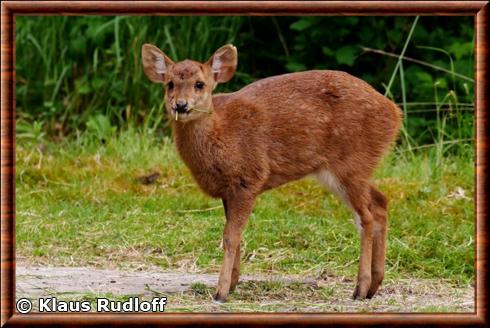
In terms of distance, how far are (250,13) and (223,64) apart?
0.75 m

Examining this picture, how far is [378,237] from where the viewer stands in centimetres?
704

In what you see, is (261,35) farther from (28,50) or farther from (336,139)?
(336,139)

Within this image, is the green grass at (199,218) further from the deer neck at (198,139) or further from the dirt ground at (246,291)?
the deer neck at (198,139)

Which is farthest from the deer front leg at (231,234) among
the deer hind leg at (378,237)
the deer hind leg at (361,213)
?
the deer hind leg at (378,237)

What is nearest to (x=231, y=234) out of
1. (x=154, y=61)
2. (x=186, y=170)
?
(x=154, y=61)

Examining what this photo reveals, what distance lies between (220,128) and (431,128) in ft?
15.7

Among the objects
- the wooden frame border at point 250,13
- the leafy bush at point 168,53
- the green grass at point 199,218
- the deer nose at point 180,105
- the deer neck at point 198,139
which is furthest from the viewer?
the leafy bush at point 168,53

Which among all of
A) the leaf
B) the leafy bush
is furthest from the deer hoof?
the leaf

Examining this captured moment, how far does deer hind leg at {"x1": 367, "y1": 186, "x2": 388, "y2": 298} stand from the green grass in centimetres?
55

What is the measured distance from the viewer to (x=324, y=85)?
7.10 meters

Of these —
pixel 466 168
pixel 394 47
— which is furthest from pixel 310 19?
pixel 466 168

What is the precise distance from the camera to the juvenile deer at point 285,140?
6.84m

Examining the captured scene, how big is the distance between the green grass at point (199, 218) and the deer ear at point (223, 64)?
1288 mm

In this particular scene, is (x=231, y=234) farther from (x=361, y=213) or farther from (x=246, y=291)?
(x=361, y=213)
